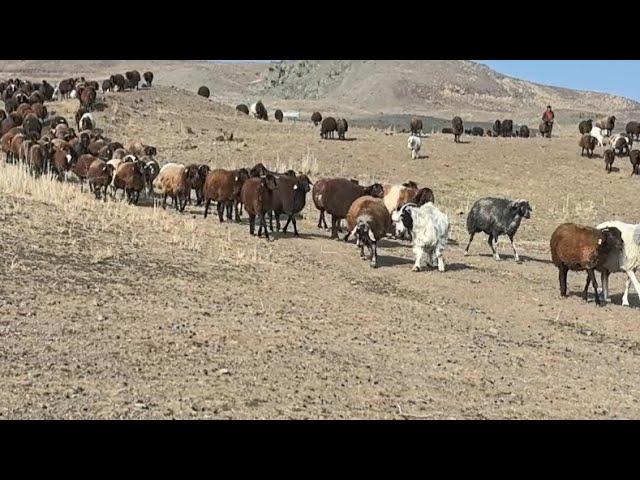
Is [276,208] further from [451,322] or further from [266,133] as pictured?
[266,133]

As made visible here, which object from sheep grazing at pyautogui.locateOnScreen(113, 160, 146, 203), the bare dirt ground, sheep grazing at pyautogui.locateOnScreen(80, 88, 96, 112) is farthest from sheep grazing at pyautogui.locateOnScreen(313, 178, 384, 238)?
sheep grazing at pyautogui.locateOnScreen(80, 88, 96, 112)

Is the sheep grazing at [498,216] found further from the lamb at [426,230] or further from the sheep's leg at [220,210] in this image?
the sheep's leg at [220,210]

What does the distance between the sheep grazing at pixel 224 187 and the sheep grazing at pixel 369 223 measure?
3.64 meters

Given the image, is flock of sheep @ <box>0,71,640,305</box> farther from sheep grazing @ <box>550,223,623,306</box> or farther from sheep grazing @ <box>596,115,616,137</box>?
sheep grazing @ <box>596,115,616,137</box>

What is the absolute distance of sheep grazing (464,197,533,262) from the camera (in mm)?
17406

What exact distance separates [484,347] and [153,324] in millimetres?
4184

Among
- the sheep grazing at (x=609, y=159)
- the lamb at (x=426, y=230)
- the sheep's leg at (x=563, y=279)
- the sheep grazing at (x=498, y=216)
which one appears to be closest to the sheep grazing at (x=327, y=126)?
the sheep grazing at (x=609, y=159)

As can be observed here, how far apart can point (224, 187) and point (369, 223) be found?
194 inches

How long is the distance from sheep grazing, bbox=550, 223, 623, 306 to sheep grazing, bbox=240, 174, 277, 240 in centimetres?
629

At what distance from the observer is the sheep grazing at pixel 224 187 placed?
62.8ft

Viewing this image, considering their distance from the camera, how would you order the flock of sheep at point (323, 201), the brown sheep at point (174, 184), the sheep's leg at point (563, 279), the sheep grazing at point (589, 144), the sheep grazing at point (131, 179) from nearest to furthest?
the flock of sheep at point (323, 201) < the sheep's leg at point (563, 279) < the sheep grazing at point (131, 179) < the brown sheep at point (174, 184) < the sheep grazing at point (589, 144)

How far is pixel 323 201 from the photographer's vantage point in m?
18.6

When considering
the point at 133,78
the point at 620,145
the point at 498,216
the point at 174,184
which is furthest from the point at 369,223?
the point at 133,78

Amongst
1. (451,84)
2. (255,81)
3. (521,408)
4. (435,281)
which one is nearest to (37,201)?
(435,281)
